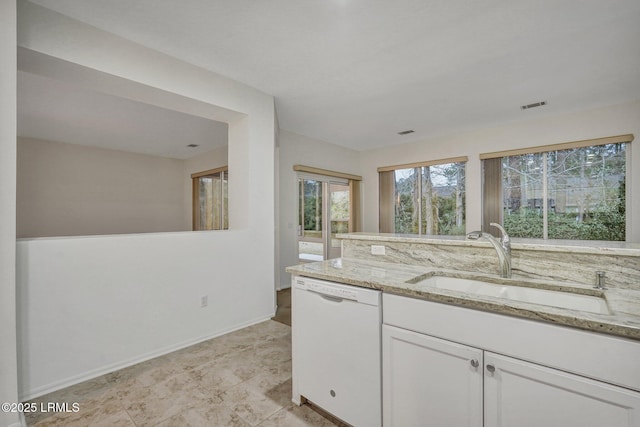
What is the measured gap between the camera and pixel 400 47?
2.44m

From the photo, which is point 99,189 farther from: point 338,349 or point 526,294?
point 526,294

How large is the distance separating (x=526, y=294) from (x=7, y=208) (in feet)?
9.07

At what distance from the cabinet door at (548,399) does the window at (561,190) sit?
410 cm

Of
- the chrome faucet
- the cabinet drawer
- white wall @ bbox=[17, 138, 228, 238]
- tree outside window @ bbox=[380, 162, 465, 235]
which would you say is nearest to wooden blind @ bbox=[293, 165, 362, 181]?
tree outside window @ bbox=[380, 162, 465, 235]

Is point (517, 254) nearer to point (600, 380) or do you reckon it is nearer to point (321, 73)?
point (600, 380)

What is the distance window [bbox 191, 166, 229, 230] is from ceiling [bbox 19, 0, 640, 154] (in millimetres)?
2251

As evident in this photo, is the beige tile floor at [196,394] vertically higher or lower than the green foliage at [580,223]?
lower

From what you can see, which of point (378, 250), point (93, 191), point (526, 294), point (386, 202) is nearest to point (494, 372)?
point (526, 294)

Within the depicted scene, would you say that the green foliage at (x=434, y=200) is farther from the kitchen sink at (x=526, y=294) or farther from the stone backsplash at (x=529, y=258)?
the kitchen sink at (x=526, y=294)

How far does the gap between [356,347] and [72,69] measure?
269 centimetres

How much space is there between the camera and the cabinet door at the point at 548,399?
877mm

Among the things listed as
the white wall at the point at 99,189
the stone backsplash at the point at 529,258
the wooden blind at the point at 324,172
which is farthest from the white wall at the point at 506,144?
the stone backsplash at the point at 529,258

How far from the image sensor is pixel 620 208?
3.73 meters

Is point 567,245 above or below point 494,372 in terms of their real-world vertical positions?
above
